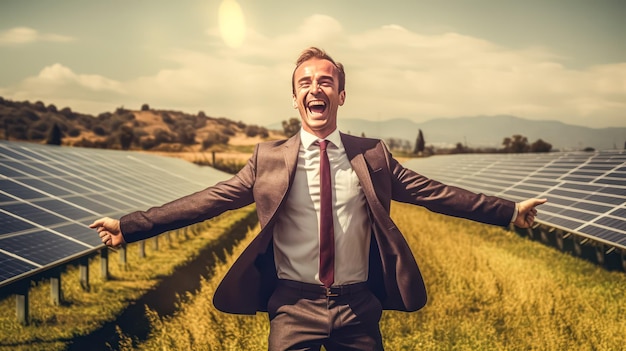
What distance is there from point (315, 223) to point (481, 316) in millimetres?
4935

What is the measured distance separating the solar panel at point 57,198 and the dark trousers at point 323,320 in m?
4.22

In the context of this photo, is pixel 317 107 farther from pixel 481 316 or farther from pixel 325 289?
pixel 481 316

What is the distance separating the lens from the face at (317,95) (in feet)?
11.3

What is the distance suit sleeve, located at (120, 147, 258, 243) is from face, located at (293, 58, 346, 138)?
0.47m

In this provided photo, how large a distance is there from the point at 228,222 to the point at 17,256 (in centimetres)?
1354

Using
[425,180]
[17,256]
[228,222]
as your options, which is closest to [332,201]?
[425,180]

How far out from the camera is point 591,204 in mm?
11852

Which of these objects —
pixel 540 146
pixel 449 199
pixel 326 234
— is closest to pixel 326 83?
pixel 326 234

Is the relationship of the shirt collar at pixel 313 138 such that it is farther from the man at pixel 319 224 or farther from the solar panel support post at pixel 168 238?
the solar panel support post at pixel 168 238

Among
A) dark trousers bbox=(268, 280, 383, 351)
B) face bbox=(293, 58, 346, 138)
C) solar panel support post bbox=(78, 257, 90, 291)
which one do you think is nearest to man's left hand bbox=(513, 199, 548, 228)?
dark trousers bbox=(268, 280, 383, 351)

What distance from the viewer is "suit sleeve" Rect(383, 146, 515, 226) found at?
139 inches

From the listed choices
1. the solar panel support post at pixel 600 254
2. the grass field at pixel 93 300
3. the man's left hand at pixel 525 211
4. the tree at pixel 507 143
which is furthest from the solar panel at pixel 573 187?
the tree at pixel 507 143

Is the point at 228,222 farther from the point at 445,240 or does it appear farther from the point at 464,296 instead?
the point at 464,296

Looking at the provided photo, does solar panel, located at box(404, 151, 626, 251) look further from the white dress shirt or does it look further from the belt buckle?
the belt buckle
